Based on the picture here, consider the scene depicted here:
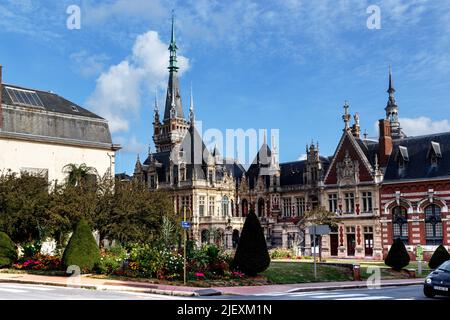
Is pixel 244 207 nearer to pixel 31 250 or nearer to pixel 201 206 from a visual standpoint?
pixel 201 206

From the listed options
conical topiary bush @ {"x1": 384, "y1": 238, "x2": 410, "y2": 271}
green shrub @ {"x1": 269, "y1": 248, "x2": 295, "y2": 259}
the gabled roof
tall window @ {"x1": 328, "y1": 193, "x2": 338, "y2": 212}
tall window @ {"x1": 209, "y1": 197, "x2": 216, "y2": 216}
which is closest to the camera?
conical topiary bush @ {"x1": 384, "y1": 238, "x2": 410, "y2": 271}

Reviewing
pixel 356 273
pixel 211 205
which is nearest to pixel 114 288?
pixel 356 273

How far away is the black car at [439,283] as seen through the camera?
64.4 feet

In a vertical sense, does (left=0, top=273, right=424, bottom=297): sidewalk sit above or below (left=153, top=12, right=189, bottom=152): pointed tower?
below

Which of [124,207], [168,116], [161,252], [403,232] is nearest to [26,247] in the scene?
[124,207]

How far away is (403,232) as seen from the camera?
54.8 m

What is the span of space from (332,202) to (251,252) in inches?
1387

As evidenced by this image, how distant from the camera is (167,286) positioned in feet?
80.4

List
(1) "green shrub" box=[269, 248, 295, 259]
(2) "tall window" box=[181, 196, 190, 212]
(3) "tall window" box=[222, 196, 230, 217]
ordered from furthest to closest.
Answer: (3) "tall window" box=[222, 196, 230, 217]
(2) "tall window" box=[181, 196, 190, 212]
(1) "green shrub" box=[269, 248, 295, 259]

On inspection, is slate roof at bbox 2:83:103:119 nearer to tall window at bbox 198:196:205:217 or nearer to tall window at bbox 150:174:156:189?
tall window at bbox 198:196:205:217

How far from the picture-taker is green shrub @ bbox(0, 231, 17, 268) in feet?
109

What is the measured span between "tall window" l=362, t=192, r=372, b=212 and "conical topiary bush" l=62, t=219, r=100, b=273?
3397cm

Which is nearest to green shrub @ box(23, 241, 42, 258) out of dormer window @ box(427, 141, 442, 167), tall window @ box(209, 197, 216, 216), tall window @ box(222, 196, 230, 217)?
dormer window @ box(427, 141, 442, 167)
